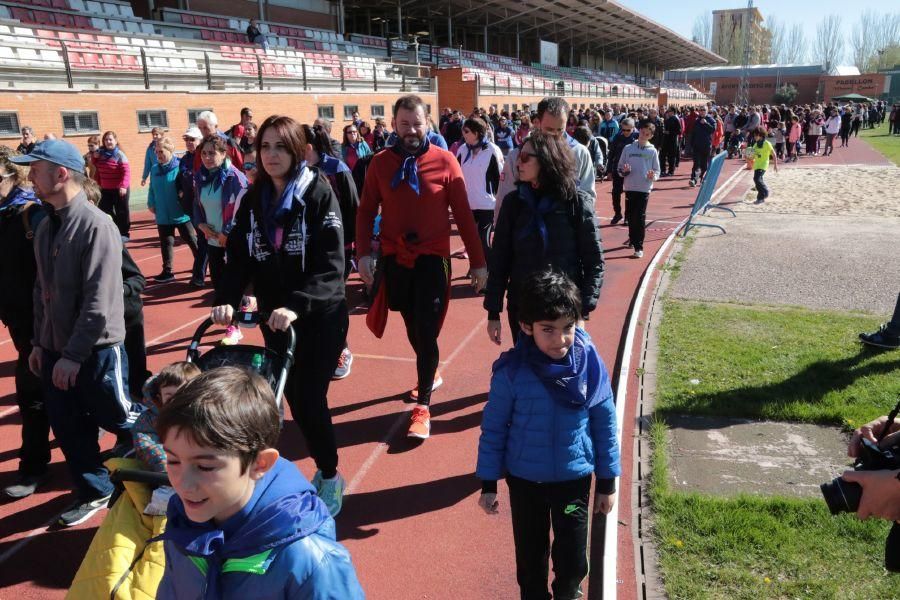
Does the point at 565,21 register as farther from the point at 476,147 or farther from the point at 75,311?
the point at 75,311

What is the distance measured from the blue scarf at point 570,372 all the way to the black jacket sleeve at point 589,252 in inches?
45.9

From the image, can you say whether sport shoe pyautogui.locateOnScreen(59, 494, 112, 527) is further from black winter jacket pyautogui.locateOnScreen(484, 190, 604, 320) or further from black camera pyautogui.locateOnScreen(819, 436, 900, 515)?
black camera pyautogui.locateOnScreen(819, 436, 900, 515)

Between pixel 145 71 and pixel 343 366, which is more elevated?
pixel 145 71

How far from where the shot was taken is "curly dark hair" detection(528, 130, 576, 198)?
3.61 m

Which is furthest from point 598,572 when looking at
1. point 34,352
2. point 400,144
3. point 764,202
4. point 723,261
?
point 764,202

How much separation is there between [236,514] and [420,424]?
3004mm

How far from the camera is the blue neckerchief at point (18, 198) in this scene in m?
3.84

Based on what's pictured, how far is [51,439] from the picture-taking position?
478 centimetres

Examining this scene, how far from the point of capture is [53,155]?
128 inches

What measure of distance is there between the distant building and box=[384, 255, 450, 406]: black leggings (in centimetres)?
12861

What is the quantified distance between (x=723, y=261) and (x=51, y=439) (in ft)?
27.9

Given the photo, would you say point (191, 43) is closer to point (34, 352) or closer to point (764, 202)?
point (764, 202)

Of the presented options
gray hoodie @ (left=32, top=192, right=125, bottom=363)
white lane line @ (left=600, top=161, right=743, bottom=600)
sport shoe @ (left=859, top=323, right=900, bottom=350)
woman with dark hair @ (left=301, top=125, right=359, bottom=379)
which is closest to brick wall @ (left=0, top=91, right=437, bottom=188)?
woman with dark hair @ (left=301, top=125, right=359, bottom=379)

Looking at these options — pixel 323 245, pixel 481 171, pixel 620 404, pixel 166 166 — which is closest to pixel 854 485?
pixel 323 245
